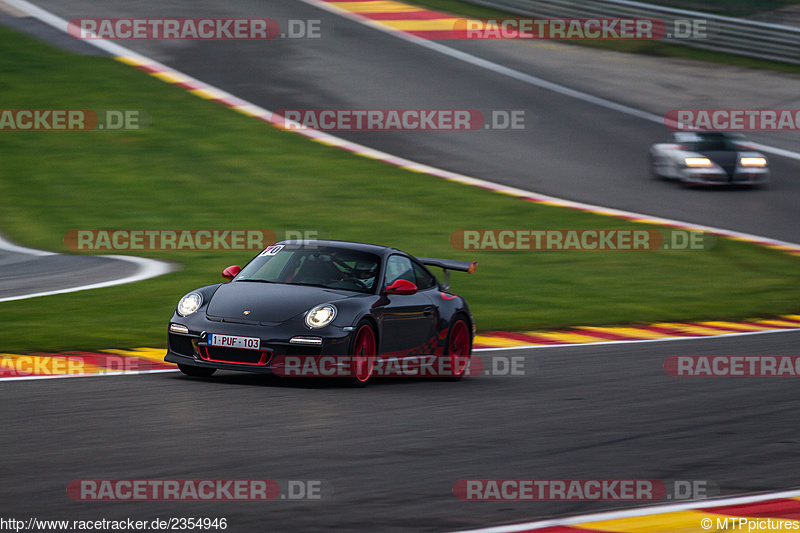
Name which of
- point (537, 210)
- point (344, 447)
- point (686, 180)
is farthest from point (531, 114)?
point (344, 447)

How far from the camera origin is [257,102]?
26250mm

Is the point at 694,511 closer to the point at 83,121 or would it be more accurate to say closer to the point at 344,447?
the point at 344,447

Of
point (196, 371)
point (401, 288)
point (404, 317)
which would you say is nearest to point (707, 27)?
point (404, 317)

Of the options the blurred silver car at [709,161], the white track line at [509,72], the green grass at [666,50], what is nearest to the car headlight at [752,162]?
the blurred silver car at [709,161]

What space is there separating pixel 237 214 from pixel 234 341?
10.4 m

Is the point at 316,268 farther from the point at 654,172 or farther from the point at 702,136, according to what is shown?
the point at 702,136

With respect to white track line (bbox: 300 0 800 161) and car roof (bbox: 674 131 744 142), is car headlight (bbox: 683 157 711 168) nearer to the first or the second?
car roof (bbox: 674 131 744 142)

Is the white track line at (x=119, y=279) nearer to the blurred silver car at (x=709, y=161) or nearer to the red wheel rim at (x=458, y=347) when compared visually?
the red wheel rim at (x=458, y=347)

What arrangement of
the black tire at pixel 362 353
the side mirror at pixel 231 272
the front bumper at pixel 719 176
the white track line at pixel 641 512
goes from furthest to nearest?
the front bumper at pixel 719 176
the side mirror at pixel 231 272
the black tire at pixel 362 353
the white track line at pixel 641 512

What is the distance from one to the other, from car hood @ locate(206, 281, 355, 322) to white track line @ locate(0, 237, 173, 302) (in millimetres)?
4527

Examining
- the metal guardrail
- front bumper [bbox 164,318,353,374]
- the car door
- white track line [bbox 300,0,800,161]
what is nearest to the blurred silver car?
white track line [bbox 300,0,800,161]

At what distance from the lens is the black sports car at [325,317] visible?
355 inches

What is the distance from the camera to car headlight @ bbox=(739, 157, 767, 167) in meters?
23.0

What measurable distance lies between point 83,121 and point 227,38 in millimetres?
8938
